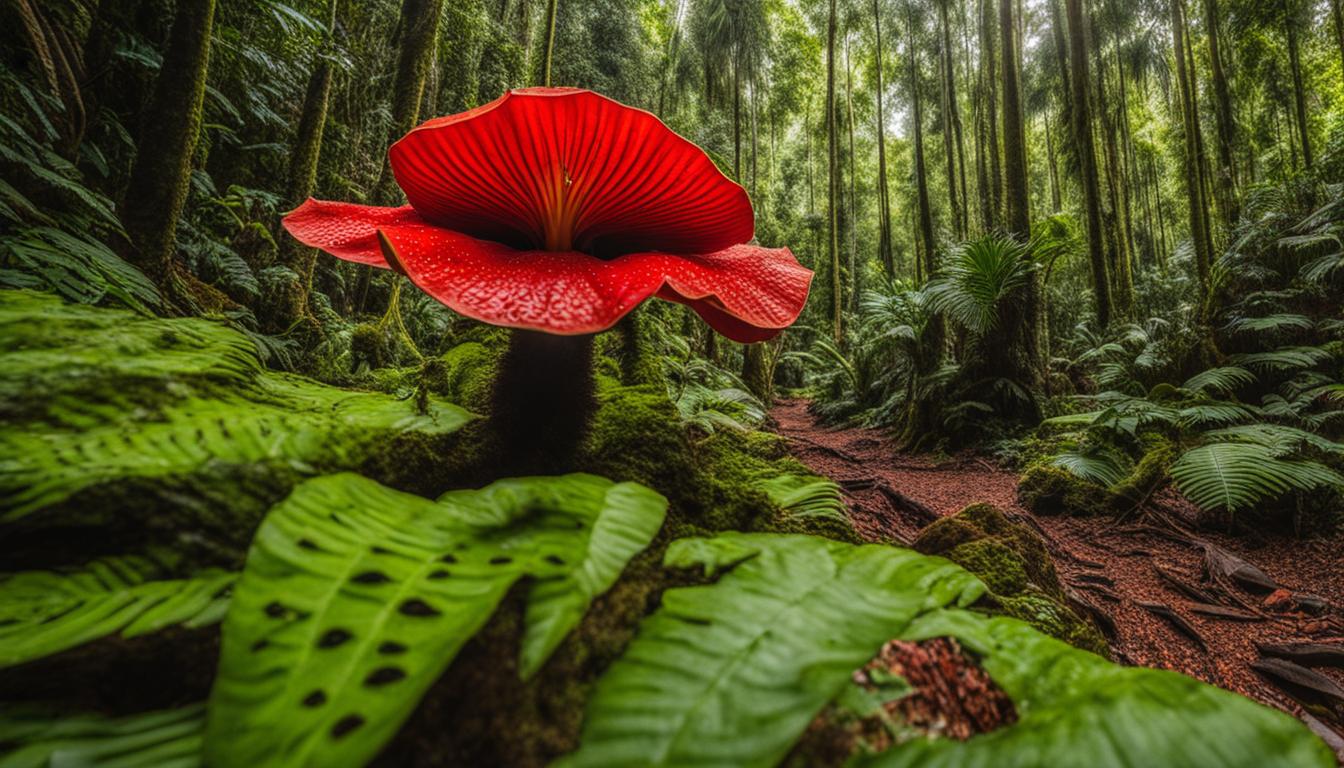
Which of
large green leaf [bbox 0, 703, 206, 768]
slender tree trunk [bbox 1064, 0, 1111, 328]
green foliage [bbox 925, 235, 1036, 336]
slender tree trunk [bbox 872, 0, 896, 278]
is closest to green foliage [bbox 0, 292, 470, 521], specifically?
large green leaf [bbox 0, 703, 206, 768]

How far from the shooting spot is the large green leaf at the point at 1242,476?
8.79 ft

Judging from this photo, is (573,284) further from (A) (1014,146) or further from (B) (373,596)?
(A) (1014,146)

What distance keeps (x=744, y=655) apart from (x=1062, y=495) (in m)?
4.12

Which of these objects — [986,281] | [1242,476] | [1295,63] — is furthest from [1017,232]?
[1295,63]

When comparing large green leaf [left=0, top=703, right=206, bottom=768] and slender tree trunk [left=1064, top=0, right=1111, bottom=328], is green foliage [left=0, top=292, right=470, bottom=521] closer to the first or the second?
large green leaf [left=0, top=703, right=206, bottom=768]

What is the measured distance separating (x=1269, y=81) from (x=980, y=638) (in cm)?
2743

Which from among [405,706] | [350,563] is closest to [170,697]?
[350,563]

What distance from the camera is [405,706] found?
17.4 inches

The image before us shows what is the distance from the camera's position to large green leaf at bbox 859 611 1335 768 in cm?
49

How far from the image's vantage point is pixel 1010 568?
1387mm

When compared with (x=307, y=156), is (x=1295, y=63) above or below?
above

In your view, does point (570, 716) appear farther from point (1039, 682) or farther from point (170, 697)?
point (1039, 682)

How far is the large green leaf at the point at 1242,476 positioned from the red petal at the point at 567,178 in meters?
3.27

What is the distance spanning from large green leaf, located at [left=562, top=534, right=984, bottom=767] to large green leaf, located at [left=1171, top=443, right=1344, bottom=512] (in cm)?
314
